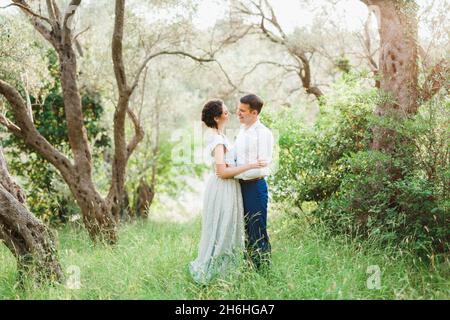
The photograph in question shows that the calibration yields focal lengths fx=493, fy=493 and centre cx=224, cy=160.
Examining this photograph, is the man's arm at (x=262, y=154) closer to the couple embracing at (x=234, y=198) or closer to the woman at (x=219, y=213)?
the couple embracing at (x=234, y=198)

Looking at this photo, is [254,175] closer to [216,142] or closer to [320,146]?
[216,142]

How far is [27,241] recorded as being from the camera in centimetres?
553

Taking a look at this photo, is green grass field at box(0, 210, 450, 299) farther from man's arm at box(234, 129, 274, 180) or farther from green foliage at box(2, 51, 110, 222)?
green foliage at box(2, 51, 110, 222)

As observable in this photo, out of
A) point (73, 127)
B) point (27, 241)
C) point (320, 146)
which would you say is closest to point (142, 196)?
point (73, 127)

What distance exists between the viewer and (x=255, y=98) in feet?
18.0

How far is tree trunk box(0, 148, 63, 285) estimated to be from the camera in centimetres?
545

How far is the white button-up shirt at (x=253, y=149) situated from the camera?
5.39 metres

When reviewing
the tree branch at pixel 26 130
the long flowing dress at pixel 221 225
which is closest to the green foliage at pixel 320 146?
the long flowing dress at pixel 221 225

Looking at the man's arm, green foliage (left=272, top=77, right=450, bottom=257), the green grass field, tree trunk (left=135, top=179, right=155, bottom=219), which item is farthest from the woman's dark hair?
tree trunk (left=135, top=179, right=155, bottom=219)

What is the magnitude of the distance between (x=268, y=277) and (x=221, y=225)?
2.56 feet

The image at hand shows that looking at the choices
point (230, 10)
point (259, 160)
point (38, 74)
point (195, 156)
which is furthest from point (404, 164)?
point (195, 156)

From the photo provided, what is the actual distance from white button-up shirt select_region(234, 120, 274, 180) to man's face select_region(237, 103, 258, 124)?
124mm

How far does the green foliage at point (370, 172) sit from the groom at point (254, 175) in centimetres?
149
